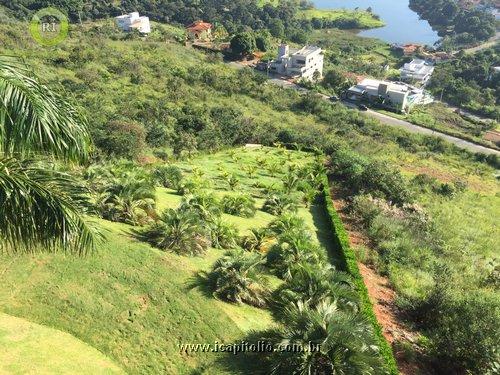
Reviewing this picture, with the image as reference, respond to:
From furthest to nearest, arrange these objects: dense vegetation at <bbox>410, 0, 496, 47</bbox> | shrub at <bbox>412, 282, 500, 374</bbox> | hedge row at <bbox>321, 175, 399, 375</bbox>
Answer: dense vegetation at <bbox>410, 0, 496, 47</bbox>, hedge row at <bbox>321, 175, 399, 375</bbox>, shrub at <bbox>412, 282, 500, 374</bbox>

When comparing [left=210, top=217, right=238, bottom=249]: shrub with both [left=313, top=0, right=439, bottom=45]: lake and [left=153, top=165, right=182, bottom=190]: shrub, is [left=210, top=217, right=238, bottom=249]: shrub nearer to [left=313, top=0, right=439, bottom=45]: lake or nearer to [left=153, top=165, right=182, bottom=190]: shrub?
[left=153, top=165, right=182, bottom=190]: shrub

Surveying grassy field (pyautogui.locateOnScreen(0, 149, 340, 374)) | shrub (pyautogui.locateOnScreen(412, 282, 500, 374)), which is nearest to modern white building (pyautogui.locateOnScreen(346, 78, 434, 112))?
shrub (pyautogui.locateOnScreen(412, 282, 500, 374))

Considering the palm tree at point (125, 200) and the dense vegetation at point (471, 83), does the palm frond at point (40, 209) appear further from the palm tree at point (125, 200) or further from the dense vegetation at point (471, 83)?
the dense vegetation at point (471, 83)

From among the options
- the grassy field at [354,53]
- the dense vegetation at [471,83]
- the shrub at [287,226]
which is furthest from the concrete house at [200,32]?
the shrub at [287,226]

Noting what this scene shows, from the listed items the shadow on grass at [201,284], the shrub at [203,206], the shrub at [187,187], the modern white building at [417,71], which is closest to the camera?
the shadow on grass at [201,284]

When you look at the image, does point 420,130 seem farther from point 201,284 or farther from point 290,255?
point 201,284

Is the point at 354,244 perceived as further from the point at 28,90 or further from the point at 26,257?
the point at 28,90

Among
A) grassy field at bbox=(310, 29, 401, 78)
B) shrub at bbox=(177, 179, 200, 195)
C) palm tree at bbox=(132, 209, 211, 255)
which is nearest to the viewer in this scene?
palm tree at bbox=(132, 209, 211, 255)
